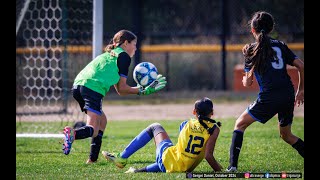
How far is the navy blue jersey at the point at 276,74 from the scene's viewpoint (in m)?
7.67

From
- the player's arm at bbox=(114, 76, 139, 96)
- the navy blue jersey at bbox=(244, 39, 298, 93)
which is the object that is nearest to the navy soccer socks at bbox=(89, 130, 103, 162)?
the player's arm at bbox=(114, 76, 139, 96)

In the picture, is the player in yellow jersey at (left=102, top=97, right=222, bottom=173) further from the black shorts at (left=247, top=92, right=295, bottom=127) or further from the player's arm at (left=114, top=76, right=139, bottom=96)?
the player's arm at (left=114, top=76, right=139, bottom=96)

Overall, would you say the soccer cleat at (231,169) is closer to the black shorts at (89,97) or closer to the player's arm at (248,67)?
the player's arm at (248,67)

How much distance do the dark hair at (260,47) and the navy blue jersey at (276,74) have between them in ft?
0.16

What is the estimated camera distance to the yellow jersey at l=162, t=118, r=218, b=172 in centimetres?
747

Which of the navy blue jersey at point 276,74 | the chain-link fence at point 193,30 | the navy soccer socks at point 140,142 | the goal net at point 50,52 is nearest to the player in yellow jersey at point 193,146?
the navy soccer socks at point 140,142

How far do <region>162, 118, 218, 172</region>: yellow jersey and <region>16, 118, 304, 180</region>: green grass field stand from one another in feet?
0.48

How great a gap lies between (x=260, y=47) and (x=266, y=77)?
0.31 m

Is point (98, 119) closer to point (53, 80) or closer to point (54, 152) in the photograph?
point (54, 152)

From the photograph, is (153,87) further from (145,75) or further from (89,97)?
(89,97)

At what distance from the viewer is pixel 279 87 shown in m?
7.67

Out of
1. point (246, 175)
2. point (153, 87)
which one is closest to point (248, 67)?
point (246, 175)

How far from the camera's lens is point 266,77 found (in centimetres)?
768
